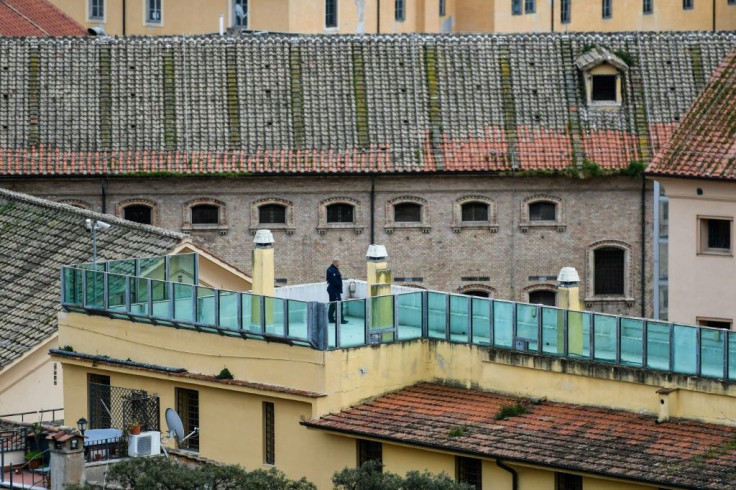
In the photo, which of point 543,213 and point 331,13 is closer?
point 543,213

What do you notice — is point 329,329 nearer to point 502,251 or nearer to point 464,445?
point 464,445

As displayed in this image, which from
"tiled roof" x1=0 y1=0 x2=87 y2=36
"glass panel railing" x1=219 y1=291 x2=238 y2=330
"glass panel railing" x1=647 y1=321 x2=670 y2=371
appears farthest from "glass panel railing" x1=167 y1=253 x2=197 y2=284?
"tiled roof" x1=0 y1=0 x2=87 y2=36

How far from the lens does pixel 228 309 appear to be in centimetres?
5766

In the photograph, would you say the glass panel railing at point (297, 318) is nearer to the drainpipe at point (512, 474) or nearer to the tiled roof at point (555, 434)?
the tiled roof at point (555, 434)

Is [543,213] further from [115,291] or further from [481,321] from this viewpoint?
[481,321]

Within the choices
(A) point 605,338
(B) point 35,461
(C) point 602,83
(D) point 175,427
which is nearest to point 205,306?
(D) point 175,427

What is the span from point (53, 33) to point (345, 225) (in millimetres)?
16892

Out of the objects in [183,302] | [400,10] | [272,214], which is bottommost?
[183,302]

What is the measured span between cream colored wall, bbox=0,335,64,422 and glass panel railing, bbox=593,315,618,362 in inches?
514

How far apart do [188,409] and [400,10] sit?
182ft

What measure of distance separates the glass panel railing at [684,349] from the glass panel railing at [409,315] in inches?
233

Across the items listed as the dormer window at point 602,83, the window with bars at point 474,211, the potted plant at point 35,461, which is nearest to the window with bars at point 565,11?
the dormer window at point 602,83

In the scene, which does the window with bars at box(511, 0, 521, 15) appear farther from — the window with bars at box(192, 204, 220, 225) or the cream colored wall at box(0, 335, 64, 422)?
the cream colored wall at box(0, 335, 64, 422)

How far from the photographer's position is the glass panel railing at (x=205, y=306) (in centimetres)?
5794
